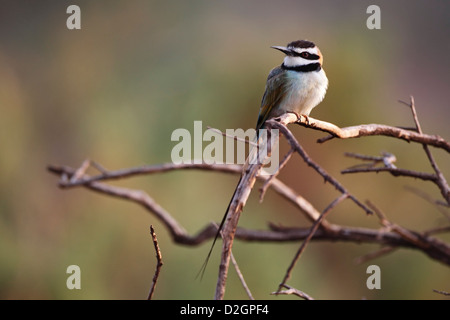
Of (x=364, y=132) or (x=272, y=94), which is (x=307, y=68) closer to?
(x=272, y=94)

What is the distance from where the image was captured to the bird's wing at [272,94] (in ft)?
6.16

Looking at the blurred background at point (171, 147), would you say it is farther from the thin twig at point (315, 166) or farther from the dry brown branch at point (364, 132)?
the thin twig at point (315, 166)

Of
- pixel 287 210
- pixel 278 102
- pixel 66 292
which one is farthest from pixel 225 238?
pixel 287 210

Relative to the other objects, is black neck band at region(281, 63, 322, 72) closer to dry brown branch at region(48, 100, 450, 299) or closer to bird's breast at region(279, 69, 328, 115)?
bird's breast at region(279, 69, 328, 115)

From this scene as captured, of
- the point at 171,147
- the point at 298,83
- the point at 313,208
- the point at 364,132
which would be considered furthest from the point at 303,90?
the point at 171,147

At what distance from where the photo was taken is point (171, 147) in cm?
263

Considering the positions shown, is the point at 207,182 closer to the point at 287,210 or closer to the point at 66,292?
the point at 287,210

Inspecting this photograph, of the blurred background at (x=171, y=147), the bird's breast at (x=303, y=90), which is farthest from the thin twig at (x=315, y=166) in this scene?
the blurred background at (x=171, y=147)

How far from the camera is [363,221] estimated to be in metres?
2.67

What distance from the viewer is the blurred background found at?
8.08 feet

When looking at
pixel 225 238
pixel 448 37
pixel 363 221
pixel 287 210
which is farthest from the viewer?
pixel 448 37

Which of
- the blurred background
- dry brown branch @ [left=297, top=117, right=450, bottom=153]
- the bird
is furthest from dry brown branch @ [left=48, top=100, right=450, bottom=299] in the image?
the blurred background

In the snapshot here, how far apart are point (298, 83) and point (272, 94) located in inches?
3.6

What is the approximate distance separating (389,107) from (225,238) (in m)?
2.42
